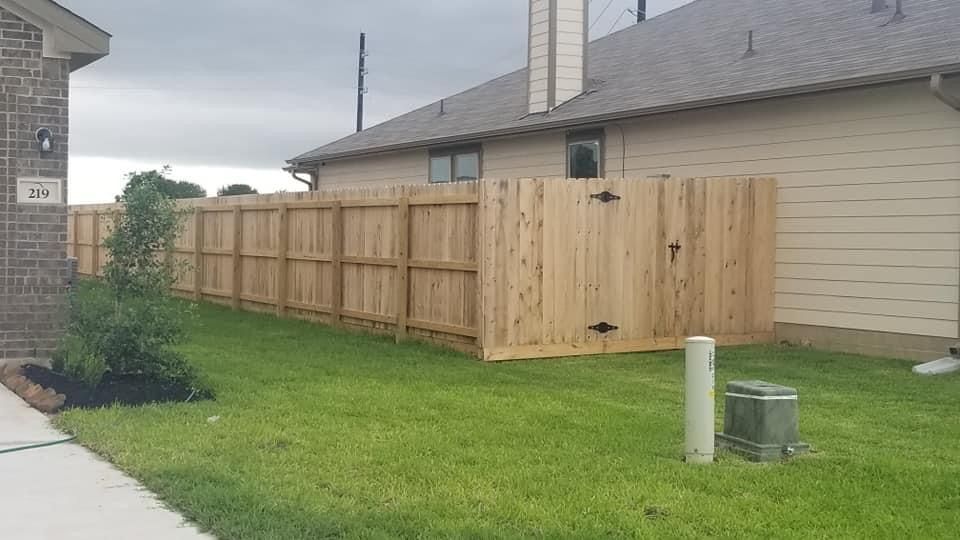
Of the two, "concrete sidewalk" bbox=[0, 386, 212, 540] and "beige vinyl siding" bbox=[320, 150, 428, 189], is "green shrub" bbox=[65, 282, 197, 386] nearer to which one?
"concrete sidewalk" bbox=[0, 386, 212, 540]

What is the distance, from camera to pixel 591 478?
644 centimetres

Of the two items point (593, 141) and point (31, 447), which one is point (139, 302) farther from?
point (593, 141)

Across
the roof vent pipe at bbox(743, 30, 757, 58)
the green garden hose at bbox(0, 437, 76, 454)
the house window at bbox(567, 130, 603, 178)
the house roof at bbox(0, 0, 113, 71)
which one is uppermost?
the roof vent pipe at bbox(743, 30, 757, 58)

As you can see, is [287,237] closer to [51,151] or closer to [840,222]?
[51,151]

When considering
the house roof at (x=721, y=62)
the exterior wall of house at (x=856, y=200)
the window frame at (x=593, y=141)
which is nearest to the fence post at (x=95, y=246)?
the house roof at (x=721, y=62)

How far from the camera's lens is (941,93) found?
11.4 m

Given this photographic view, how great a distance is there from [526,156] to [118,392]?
1035cm

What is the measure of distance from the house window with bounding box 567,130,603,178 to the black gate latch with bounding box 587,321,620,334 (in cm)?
424

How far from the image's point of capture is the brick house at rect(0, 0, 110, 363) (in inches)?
431

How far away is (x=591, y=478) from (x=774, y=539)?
4.62 feet

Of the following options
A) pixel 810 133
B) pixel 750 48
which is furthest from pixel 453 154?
pixel 810 133

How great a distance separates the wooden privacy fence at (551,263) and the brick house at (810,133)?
76 cm

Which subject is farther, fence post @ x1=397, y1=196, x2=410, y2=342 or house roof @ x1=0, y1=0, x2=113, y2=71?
fence post @ x1=397, y1=196, x2=410, y2=342

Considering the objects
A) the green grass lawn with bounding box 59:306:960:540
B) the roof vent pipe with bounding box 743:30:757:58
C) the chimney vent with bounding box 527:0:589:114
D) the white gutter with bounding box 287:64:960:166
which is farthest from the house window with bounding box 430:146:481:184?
the green grass lawn with bounding box 59:306:960:540
